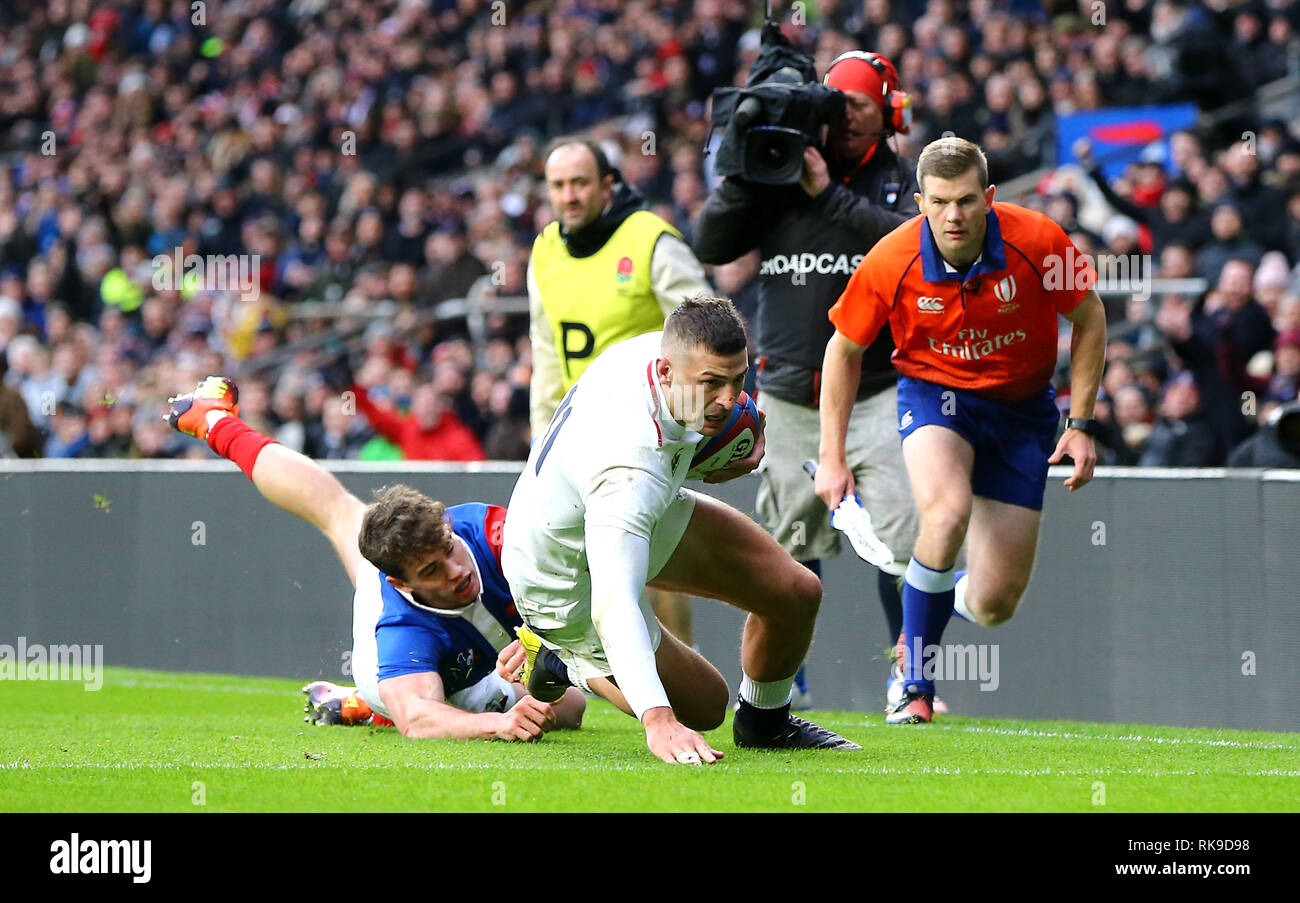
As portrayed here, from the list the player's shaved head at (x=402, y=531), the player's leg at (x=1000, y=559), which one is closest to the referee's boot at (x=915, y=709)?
the player's leg at (x=1000, y=559)

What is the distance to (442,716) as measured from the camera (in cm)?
627

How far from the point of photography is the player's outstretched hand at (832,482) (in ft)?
22.2

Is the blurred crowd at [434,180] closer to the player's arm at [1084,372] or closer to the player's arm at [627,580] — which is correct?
the player's arm at [1084,372]

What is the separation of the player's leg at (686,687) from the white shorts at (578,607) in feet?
0.90

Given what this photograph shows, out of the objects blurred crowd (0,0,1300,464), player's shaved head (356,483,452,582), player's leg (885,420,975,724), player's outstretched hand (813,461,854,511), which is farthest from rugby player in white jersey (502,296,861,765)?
blurred crowd (0,0,1300,464)

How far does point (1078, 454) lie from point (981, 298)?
0.69m

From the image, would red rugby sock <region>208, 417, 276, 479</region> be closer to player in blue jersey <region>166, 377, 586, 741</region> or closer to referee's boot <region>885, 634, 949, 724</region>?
player in blue jersey <region>166, 377, 586, 741</region>

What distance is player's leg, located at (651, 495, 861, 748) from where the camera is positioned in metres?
5.71

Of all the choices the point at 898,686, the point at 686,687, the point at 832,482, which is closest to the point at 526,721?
the point at 686,687

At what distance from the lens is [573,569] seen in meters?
5.49

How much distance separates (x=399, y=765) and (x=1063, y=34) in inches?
388

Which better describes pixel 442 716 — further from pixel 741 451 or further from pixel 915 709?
pixel 915 709
